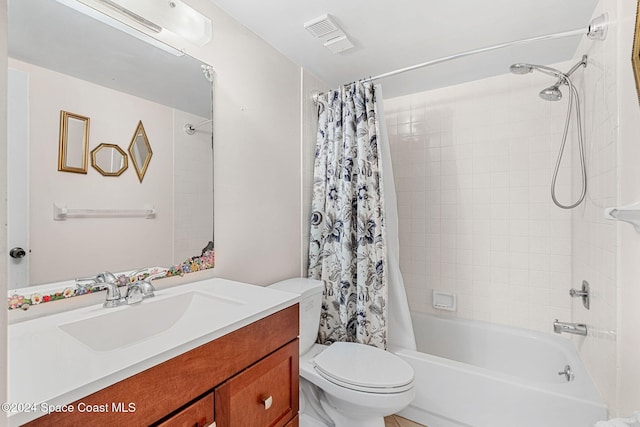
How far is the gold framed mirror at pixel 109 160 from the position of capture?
3.51 feet

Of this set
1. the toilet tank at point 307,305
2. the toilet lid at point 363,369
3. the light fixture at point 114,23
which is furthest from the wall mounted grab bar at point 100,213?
the toilet lid at point 363,369

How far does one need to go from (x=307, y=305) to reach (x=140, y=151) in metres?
1.10

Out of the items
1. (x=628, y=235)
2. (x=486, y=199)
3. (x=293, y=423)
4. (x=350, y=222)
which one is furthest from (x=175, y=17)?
(x=486, y=199)

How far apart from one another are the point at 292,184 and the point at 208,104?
2.42 ft

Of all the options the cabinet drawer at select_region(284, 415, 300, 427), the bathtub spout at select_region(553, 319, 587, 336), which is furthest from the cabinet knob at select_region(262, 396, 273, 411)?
the bathtub spout at select_region(553, 319, 587, 336)

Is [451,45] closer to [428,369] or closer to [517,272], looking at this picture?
[517,272]

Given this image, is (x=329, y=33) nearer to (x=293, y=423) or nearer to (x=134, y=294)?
(x=134, y=294)

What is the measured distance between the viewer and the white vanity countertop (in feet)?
1.78

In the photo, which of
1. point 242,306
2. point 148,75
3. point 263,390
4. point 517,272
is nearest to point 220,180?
point 148,75

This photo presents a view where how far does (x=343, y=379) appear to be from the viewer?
1.39 metres

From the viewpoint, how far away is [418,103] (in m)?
2.48

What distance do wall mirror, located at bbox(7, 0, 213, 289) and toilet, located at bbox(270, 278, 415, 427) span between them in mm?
735

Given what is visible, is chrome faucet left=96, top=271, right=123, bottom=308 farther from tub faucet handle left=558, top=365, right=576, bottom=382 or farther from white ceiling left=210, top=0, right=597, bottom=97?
tub faucet handle left=558, top=365, right=576, bottom=382

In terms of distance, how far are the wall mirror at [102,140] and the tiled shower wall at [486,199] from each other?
1690 mm
